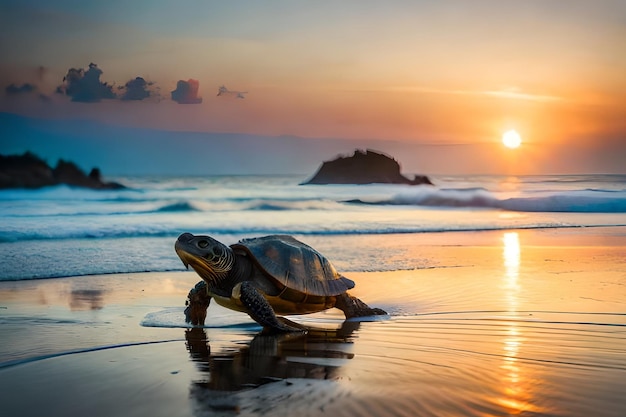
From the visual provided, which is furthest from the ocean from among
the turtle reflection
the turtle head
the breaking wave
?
the turtle reflection

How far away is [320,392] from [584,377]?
6.04ft


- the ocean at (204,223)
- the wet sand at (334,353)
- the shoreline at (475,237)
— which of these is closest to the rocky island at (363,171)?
the ocean at (204,223)

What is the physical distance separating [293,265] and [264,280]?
35 centimetres

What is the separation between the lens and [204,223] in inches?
867

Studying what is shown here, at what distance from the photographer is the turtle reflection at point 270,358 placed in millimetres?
4551

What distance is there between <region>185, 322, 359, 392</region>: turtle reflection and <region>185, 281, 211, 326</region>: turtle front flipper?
309 mm

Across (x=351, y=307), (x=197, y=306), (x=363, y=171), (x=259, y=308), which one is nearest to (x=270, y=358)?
(x=259, y=308)

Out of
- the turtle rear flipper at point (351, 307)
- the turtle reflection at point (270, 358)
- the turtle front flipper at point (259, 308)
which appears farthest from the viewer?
the turtle rear flipper at point (351, 307)

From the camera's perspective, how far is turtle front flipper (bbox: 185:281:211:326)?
683 cm

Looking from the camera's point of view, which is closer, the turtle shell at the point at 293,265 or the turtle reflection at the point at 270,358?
the turtle reflection at the point at 270,358

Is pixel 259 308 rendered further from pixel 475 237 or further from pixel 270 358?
pixel 475 237

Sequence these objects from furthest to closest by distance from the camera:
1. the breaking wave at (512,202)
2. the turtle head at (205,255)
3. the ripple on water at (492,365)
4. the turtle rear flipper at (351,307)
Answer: the breaking wave at (512,202) → the turtle rear flipper at (351,307) → the turtle head at (205,255) → the ripple on water at (492,365)

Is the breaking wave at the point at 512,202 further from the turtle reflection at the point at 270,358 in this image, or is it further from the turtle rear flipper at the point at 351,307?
the turtle reflection at the point at 270,358

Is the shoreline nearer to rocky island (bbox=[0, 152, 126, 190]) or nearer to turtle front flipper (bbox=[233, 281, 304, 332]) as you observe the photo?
turtle front flipper (bbox=[233, 281, 304, 332])
